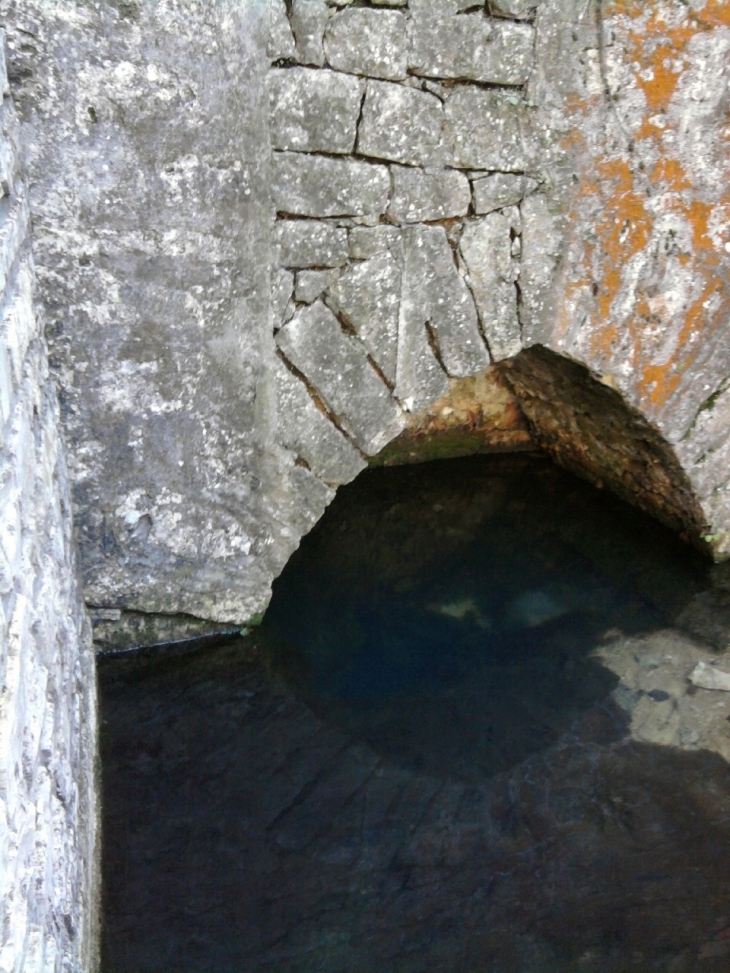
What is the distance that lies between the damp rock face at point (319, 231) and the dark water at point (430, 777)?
0.43m

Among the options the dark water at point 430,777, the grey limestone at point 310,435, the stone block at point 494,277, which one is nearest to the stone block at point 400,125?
the stone block at point 494,277

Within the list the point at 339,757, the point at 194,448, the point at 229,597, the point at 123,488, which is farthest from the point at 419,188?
the point at 339,757

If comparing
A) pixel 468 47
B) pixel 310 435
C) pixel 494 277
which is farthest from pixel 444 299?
pixel 468 47

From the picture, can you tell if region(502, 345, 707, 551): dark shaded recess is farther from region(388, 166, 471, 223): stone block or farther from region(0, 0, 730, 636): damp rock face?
region(388, 166, 471, 223): stone block

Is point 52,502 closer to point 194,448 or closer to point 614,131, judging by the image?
point 194,448

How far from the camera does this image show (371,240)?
8.38 feet

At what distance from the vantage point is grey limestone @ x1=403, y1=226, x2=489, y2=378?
2.63 metres

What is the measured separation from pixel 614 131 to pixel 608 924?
7.58 feet

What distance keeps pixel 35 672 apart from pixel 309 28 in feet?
5.97

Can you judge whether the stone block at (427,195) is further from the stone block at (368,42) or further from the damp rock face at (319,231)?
the stone block at (368,42)

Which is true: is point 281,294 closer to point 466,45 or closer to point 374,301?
point 374,301

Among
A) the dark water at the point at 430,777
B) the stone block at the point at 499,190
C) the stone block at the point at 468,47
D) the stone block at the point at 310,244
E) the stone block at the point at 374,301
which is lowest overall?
the dark water at the point at 430,777

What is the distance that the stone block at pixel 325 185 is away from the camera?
2.40m

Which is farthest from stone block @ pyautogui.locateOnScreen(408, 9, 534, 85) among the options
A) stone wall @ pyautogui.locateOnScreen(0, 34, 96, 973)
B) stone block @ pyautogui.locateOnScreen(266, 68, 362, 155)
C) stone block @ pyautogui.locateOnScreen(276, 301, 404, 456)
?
stone wall @ pyautogui.locateOnScreen(0, 34, 96, 973)
